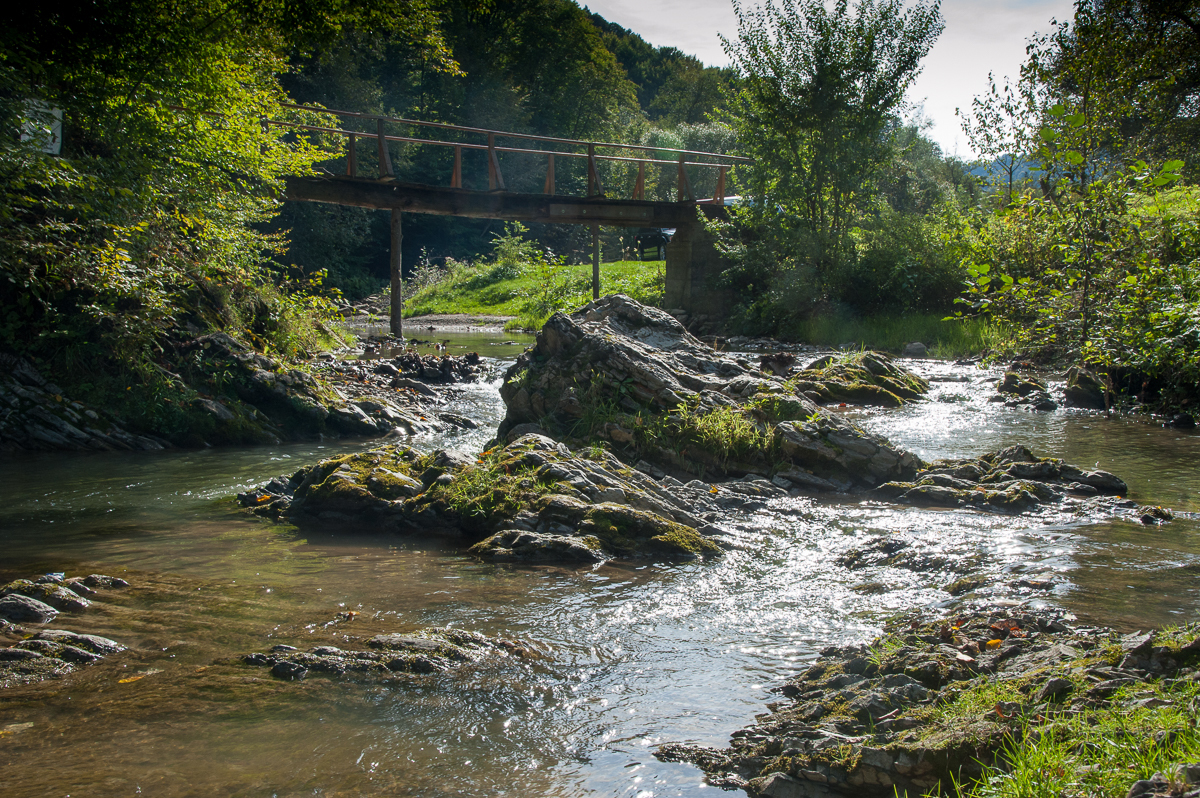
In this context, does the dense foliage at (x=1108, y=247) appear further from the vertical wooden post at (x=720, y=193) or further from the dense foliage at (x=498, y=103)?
the dense foliage at (x=498, y=103)

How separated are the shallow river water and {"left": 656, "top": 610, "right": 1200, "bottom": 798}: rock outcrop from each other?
0.74 ft

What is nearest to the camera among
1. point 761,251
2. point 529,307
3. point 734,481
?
point 734,481

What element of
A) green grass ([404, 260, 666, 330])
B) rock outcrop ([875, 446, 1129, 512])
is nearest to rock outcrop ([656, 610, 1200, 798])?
rock outcrop ([875, 446, 1129, 512])

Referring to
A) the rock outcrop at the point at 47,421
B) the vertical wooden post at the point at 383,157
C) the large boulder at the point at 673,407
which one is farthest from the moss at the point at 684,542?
the vertical wooden post at the point at 383,157

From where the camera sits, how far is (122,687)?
11.0 feet

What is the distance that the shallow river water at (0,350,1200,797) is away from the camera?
2840mm

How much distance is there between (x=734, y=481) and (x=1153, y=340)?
6748 mm

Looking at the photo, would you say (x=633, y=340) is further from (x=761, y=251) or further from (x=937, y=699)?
(x=761, y=251)

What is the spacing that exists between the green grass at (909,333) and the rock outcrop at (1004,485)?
9995 millimetres

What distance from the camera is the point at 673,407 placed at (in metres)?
8.66

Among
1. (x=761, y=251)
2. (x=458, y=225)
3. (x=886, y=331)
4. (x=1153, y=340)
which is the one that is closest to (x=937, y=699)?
(x=1153, y=340)

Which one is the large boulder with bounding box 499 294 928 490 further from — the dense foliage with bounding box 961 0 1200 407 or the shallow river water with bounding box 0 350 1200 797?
the dense foliage with bounding box 961 0 1200 407

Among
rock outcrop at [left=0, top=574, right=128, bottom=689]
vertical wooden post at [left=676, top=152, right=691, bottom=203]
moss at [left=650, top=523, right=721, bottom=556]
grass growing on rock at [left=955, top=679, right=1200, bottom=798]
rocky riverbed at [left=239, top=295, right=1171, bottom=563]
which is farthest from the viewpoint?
vertical wooden post at [left=676, top=152, right=691, bottom=203]

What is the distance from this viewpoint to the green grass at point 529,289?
31203mm
